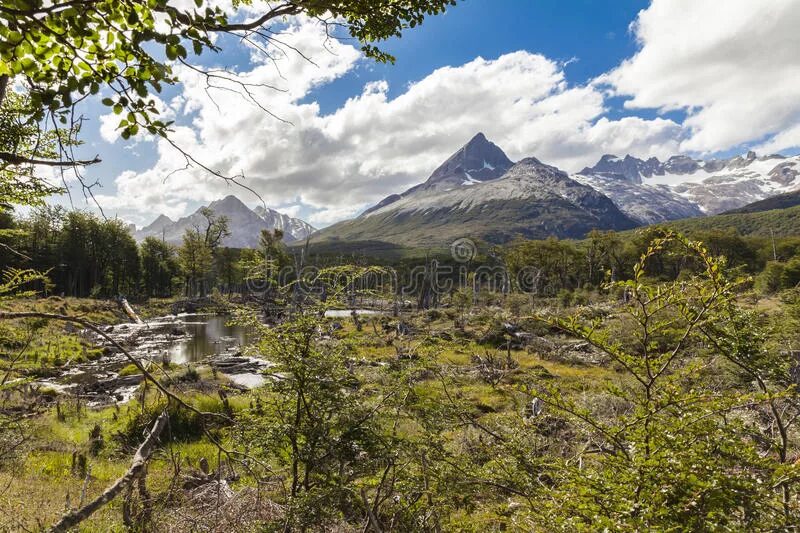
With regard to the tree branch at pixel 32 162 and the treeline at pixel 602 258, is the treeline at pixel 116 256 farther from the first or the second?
the tree branch at pixel 32 162

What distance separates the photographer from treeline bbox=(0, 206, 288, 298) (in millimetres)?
62688

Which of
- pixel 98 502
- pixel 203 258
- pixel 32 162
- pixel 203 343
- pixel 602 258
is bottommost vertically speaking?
pixel 203 343

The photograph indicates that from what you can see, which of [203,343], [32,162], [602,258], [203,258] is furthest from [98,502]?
[602,258]

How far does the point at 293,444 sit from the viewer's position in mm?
4539

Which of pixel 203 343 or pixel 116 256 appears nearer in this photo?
pixel 203 343

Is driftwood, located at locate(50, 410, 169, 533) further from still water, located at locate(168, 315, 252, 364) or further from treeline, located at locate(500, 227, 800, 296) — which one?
treeline, located at locate(500, 227, 800, 296)

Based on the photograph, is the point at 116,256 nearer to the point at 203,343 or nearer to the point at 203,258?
the point at 203,258

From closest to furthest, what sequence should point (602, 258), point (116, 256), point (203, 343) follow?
point (203, 343)
point (116, 256)
point (602, 258)

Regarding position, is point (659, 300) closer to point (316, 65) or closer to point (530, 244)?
point (316, 65)

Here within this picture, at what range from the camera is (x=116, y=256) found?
7356cm

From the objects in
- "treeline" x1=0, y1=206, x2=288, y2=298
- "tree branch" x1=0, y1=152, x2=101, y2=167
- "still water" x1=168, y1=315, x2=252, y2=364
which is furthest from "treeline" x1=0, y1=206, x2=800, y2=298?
"tree branch" x1=0, y1=152, x2=101, y2=167

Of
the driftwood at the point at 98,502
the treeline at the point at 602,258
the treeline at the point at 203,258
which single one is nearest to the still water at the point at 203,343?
the treeline at the point at 203,258

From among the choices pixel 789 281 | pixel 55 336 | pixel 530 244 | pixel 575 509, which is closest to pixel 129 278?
pixel 55 336

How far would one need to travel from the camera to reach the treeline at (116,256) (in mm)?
62688
